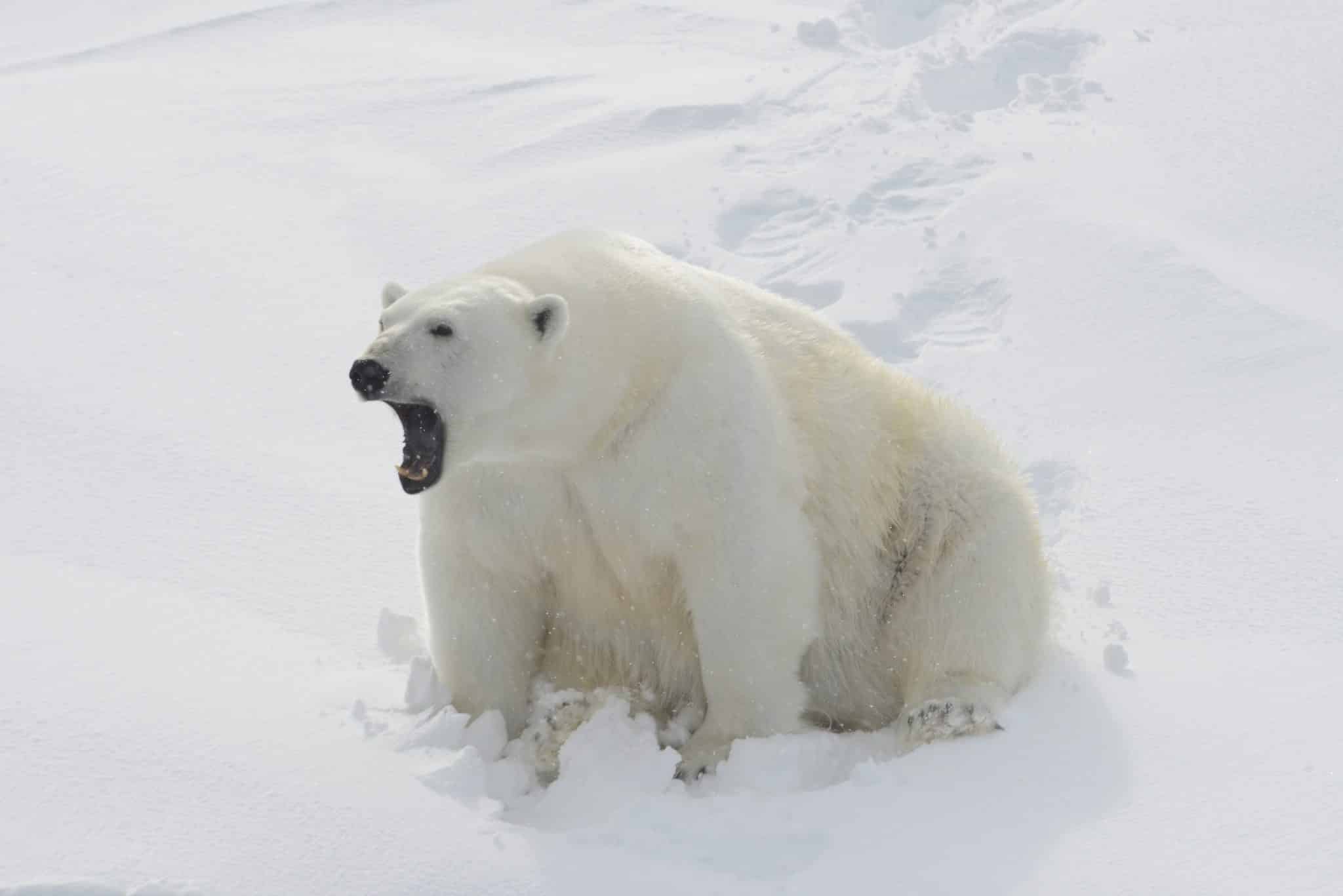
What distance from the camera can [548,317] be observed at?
4.05 metres

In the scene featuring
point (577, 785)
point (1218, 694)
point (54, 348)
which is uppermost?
point (54, 348)

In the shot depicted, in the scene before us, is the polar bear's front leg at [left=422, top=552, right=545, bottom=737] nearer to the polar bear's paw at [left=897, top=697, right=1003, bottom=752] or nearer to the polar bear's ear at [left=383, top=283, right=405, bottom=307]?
the polar bear's ear at [left=383, top=283, right=405, bottom=307]

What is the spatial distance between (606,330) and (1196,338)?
355 cm

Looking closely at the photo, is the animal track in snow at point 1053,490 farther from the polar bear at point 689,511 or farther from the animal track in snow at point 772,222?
the animal track in snow at point 772,222

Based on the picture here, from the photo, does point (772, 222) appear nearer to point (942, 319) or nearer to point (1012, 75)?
point (942, 319)

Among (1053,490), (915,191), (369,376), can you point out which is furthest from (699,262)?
(369,376)

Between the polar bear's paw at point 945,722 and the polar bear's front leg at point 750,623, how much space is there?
0.31m

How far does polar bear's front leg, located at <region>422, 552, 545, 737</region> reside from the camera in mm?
4465

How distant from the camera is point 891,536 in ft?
15.9

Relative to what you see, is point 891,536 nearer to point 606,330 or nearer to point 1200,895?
point 606,330

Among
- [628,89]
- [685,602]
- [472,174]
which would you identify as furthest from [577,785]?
[628,89]

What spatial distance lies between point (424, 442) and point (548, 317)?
0.45 metres

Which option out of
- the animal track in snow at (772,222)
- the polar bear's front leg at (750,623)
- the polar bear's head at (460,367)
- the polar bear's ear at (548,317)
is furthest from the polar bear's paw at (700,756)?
the animal track in snow at (772,222)

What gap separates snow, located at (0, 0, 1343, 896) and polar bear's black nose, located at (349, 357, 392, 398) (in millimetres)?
849
